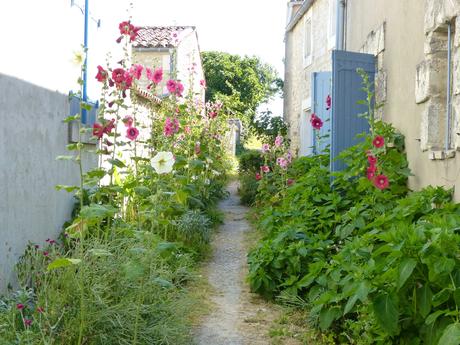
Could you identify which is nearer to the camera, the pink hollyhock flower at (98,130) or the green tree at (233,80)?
the pink hollyhock flower at (98,130)

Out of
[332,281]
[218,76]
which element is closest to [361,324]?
[332,281]

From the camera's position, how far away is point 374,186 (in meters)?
5.18

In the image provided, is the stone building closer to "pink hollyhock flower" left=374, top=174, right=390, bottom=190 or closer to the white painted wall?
"pink hollyhock flower" left=374, top=174, right=390, bottom=190

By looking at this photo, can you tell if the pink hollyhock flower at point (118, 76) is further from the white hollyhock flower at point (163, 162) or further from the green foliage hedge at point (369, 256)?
the green foliage hedge at point (369, 256)

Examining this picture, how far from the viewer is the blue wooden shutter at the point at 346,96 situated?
6.65 metres

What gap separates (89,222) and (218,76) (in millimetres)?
32477

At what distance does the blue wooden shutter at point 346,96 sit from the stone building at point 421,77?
0.20 m

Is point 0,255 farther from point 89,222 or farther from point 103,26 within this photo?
point 103,26

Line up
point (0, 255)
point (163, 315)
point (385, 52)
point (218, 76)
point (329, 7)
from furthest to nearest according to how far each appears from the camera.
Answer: point (218, 76) < point (329, 7) < point (385, 52) < point (0, 255) < point (163, 315)

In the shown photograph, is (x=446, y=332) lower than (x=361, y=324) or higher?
higher

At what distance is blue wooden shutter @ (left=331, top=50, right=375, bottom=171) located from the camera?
665cm

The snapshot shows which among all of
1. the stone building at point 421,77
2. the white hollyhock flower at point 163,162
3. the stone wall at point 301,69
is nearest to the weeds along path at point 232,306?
the white hollyhock flower at point 163,162

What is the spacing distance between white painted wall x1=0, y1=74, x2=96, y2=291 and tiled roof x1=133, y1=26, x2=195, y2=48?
32.6ft

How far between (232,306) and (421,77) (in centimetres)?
249
